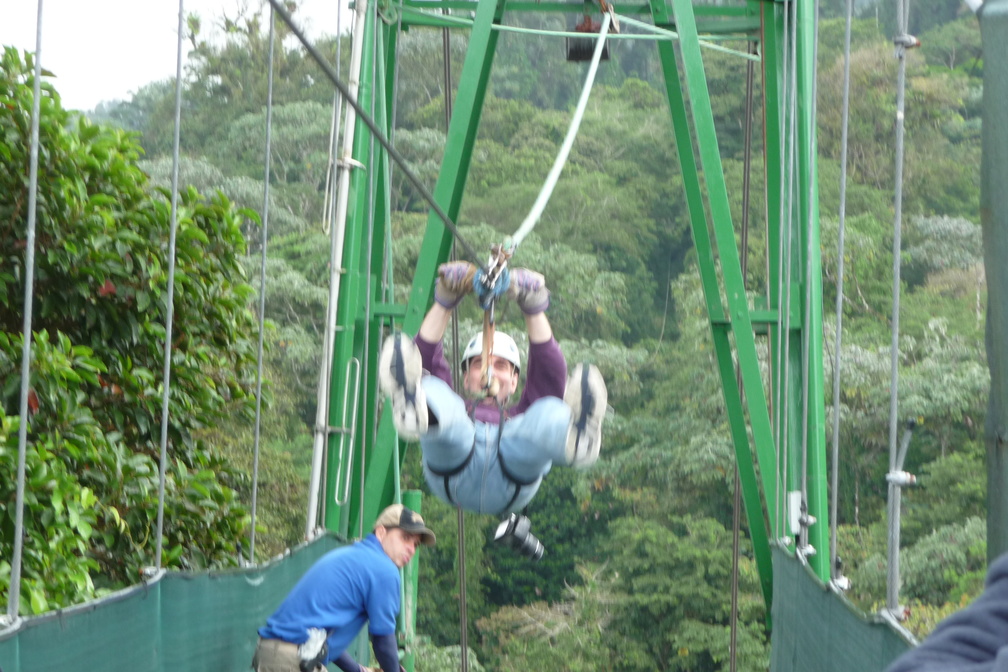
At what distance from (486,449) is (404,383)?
475 mm

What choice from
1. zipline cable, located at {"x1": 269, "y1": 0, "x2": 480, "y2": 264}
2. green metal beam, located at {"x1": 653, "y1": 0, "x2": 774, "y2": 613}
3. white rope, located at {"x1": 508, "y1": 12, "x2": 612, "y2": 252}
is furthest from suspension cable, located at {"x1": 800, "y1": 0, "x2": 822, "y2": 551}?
zipline cable, located at {"x1": 269, "y1": 0, "x2": 480, "y2": 264}

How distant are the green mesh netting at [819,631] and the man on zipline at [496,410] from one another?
2.13 feet

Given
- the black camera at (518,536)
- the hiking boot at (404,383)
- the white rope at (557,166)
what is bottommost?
the black camera at (518,536)

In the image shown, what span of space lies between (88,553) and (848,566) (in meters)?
11.5

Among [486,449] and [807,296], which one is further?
[807,296]

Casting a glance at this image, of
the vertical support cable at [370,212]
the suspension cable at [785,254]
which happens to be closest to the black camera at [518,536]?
the suspension cable at [785,254]

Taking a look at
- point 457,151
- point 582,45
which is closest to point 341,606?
point 457,151

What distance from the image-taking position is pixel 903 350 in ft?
50.6

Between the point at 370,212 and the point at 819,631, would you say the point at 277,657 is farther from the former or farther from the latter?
the point at 370,212

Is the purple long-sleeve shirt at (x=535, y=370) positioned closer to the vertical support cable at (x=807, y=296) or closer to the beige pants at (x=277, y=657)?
the beige pants at (x=277, y=657)

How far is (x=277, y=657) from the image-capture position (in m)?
3.32

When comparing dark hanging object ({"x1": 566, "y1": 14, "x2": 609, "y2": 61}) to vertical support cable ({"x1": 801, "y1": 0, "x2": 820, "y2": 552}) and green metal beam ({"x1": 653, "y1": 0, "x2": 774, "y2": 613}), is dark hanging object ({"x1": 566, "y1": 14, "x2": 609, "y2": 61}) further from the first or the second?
vertical support cable ({"x1": 801, "y1": 0, "x2": 820, "y2": 552})

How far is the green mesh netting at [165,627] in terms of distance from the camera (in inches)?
82.0

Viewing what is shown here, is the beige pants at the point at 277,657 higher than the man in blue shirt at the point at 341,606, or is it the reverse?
the man in blue shirt at the point at 341,606
